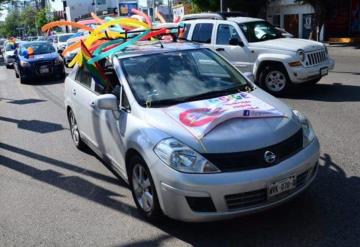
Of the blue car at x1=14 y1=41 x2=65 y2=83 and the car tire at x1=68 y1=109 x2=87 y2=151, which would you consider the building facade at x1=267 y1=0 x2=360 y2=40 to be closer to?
the blue car at x1=14 y1=41 x2=65 y2=83

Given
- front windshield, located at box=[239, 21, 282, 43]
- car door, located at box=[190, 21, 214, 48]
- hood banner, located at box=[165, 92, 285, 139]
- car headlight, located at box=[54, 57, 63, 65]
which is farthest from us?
car headlight, located at box=[54, 57, 63, 65]

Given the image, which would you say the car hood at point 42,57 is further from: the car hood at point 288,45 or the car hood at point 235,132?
the car hood at point 235,132

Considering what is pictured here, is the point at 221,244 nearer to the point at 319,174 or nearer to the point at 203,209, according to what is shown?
the point at 203,209

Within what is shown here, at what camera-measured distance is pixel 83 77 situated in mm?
6297

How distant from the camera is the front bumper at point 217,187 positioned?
359 centimetres

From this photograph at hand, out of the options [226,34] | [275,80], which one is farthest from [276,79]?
[226,34]

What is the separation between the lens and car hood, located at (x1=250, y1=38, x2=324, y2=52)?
9.78 metres

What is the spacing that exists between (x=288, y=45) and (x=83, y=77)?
538 cm

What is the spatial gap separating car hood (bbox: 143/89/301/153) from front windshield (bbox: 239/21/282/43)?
677 centimetres

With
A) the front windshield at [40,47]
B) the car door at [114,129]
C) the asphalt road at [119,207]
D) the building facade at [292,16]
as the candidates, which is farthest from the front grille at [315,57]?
the building facade at [292,16]

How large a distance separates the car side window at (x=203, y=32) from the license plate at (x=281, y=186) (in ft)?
25.5

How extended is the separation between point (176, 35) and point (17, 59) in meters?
13.8

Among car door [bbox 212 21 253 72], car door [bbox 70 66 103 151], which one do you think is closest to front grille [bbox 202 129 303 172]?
car door [bbox 70 66 103 151]

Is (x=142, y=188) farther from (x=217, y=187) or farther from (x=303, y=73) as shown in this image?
(x=303, y=73)
